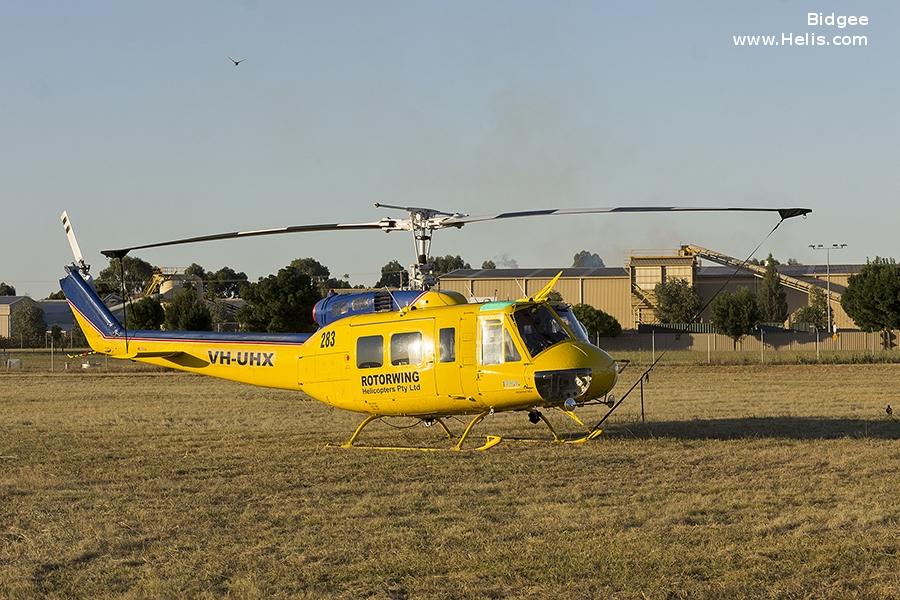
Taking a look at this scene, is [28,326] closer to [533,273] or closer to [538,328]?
[533,273]

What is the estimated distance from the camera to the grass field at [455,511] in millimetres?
9227

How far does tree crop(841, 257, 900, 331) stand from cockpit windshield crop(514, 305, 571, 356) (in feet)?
172

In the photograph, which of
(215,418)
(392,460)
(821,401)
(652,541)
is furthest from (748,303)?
(652,541)

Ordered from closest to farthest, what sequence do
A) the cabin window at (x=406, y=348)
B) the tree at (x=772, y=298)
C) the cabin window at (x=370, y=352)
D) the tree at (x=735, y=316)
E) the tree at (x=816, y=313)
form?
the cabin window at (x=406, y=348), the cabin window at (x=370, y=352), the tree at (x=735, y=316), the tree at (x=816, y=313), the tree at (x=772, y=298)

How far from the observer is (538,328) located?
17375 mm

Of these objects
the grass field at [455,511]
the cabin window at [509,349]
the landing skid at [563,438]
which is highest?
the cabin window at [509,349]

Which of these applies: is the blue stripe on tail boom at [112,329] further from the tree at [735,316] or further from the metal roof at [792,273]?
the metal roof at [792,273]

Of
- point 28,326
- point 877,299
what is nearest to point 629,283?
point 877,299

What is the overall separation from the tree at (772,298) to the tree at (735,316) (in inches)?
878

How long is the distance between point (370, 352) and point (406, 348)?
832 mm

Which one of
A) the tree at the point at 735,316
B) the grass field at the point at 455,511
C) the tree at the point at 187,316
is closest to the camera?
the grass field at the point at 455,511

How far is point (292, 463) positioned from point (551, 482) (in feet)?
14.6

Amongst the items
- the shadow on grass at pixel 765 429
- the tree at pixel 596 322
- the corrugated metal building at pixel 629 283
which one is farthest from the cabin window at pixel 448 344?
the corrugated metal building at pixel 629 283

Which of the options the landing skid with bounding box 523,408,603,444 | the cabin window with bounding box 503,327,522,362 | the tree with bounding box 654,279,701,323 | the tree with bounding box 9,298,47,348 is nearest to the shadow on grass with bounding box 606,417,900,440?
the landing skid with bounding box 523,408,603,444
